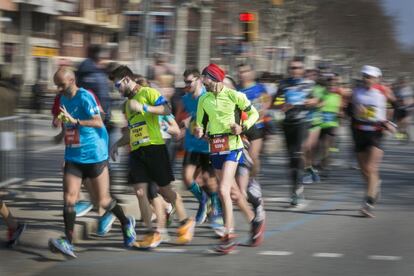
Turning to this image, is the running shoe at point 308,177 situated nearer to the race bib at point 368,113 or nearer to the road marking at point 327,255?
the race bib at point 368,113

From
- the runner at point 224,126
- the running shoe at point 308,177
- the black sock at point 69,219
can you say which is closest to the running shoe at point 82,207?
the black sock at point 69,219

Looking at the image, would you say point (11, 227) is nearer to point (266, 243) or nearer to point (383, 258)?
point (266, 243)

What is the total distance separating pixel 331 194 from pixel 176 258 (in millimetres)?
5322

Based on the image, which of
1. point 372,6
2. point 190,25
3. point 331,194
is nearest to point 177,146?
point 331,194

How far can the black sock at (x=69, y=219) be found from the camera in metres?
8.07

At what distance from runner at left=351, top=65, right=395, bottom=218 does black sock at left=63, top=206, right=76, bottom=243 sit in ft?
13.2

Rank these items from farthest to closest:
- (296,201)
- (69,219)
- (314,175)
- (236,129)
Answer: (314,175) < (296,201) < (236,129) < (69,219)

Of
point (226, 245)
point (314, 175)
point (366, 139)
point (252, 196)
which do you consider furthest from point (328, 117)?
point (226, 245)

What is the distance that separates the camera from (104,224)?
9.09 metres

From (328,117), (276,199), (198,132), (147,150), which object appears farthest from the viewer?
(328,117)

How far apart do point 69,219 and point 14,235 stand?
0.71 metres

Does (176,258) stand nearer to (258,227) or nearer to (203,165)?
(258,227)

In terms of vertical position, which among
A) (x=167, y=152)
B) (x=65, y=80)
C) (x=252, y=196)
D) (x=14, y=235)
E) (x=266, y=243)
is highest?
(x=65, y=80)

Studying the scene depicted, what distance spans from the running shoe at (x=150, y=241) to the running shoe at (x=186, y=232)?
29 centimetres
